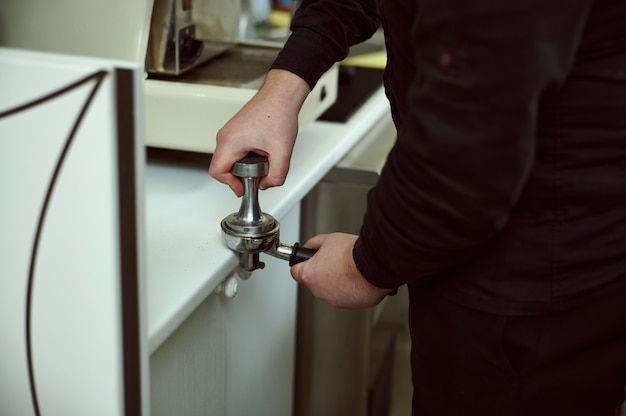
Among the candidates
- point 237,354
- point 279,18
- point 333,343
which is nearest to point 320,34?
point 237,354

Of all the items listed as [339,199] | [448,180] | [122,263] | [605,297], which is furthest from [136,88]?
[339,199]

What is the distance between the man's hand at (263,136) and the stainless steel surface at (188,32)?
212mm

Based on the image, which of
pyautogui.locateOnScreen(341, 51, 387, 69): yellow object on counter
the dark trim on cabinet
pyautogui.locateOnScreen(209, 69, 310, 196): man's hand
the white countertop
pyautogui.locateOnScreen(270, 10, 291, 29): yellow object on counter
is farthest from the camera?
pyautogui.locateOnScreen(270, 10, 291, 29): yellow object on counter

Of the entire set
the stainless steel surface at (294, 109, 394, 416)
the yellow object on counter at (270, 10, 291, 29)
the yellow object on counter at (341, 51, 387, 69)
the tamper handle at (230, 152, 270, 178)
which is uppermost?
the yellow object on counter at (270, 10, 291, 29)

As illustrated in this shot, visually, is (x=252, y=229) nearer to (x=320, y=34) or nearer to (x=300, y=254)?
(x=300, y=254)

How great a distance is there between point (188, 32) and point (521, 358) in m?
0.66

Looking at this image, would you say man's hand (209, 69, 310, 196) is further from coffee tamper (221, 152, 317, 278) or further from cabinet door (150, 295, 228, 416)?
cabinet door (150, 295, 228, 416)

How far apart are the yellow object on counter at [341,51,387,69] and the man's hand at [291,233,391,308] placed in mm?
995

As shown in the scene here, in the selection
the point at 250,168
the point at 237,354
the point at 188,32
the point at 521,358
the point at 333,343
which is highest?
the point at 188,32

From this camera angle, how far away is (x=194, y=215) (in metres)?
0.95

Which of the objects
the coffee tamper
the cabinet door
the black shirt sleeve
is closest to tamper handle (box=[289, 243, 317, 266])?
the coffee tamper

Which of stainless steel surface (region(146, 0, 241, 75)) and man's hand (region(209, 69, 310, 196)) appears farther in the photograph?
stainless steel surface (region(146, 0, 241, 75))

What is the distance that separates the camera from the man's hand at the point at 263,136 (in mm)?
891

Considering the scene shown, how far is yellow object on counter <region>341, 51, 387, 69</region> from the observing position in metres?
1.78
